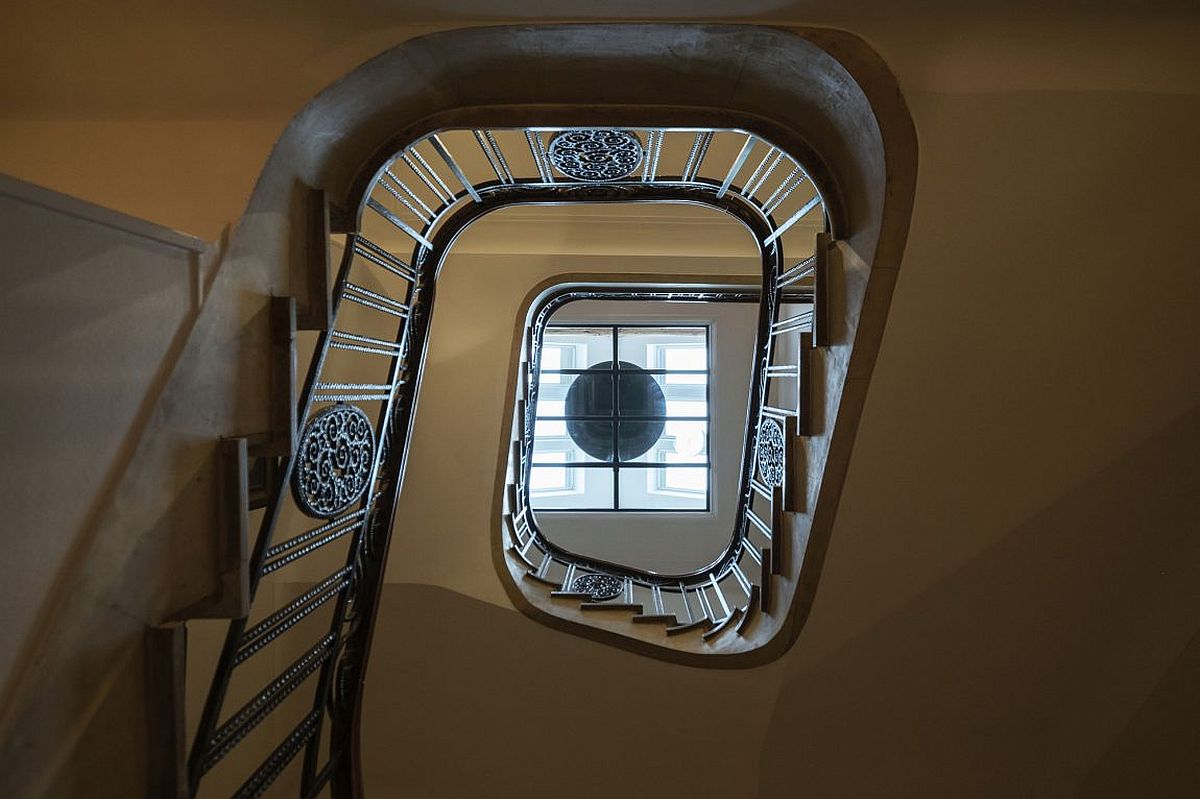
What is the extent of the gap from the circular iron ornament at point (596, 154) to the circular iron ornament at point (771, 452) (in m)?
1.34

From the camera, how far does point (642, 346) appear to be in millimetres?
8484

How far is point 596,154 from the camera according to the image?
2539 mm

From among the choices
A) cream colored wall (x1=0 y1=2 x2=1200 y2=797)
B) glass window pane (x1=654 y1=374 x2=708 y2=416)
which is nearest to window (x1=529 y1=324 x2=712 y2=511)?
glass window pane (x1=654 y1=374 x2=708 y2=416)

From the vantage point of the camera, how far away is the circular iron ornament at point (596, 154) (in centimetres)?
239

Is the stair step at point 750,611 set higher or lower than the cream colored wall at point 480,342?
lower

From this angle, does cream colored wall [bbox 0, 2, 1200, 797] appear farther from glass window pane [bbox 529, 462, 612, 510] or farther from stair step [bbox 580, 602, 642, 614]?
glass window pane [bbox 529, 462, 612, 510]

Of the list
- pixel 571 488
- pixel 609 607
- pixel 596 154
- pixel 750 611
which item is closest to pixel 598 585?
pixel 609 607

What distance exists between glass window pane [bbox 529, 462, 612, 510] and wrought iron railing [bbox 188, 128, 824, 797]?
4088mm

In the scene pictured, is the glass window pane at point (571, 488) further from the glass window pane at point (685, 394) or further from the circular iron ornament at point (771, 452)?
the circular iron ornament at point (771, 452)

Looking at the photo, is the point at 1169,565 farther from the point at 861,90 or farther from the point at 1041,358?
the point at 861,90

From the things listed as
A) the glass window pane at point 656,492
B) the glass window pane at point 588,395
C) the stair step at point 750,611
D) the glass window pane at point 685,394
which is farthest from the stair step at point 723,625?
the glass window pane at point 588,395

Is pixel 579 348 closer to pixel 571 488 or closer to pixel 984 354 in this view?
pixel 571 488

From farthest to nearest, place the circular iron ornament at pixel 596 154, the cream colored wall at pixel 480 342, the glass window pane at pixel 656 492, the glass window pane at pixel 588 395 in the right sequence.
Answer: the glass window pane at pixel 588 395
the glass window pane at pixel 656 492
the cream colored wall at pixel 480 342
the circular iron ornament at pixel 596 154

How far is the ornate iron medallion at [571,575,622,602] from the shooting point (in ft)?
14.5
